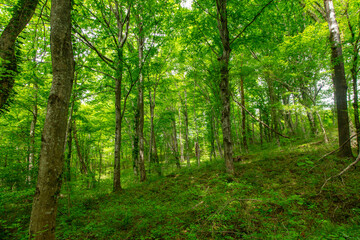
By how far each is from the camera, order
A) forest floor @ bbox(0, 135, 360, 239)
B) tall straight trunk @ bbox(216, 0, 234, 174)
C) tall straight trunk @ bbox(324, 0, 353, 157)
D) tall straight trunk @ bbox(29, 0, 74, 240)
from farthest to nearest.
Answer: tall straight trunk @ bbox(216, 0, 234, 174), tall straight trunk @ bbox(324, 0, 353, 157), forest floor @ bbox(0, 135, 360, 239), tall straight trunk @ bbox(29, 0, 74, 240)

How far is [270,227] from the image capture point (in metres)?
2.92

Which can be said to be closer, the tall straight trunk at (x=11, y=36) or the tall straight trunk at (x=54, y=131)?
the tall straight trunk at (x=54, y=131)

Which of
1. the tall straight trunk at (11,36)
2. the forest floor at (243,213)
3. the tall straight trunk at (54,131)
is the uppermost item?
the tall straight trunk at (11,36)

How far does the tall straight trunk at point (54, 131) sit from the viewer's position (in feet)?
6.67

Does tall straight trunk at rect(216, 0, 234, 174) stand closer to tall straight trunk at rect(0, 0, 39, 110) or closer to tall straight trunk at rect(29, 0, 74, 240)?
tall straight trunk at rect(29, 0, 74, 240)

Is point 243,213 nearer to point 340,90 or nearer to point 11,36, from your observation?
point 340,90

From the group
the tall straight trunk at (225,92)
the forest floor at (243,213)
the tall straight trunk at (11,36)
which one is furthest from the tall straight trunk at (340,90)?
the tall straight trunk at (11,36)

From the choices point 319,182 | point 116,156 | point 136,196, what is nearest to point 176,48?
point 116,156

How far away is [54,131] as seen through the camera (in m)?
2.17

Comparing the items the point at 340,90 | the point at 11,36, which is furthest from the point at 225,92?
the point at 11,36

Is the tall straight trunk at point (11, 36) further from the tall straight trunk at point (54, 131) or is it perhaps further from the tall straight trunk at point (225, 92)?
the tall straight trunk at point (225, 92)

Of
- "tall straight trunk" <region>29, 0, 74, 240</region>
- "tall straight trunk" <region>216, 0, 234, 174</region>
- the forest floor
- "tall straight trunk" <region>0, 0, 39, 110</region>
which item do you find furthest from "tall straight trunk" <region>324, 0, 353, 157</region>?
"tall straight trunk" <region>0, 0, 39, 110</region>

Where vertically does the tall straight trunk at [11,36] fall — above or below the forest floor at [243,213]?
above

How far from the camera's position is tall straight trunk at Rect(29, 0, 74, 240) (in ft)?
6.67
